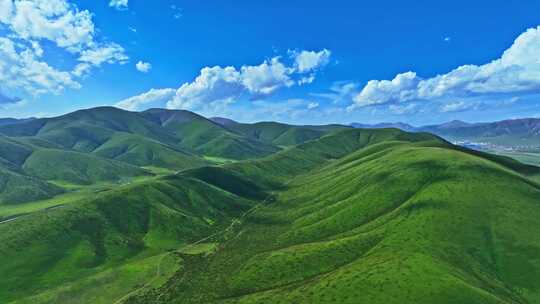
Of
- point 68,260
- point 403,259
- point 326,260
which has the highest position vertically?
point 403,259

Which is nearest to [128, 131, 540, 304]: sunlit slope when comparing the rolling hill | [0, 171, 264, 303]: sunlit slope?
the rolling hill

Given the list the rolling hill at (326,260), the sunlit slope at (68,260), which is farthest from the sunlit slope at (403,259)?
the sunlit slope at (68,260)

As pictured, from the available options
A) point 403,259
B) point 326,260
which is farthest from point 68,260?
point 403,259

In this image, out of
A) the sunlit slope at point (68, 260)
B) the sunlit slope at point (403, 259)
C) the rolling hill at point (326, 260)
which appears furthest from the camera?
the sunlit slope at point (68, 260)

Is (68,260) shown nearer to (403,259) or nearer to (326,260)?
(326,260)

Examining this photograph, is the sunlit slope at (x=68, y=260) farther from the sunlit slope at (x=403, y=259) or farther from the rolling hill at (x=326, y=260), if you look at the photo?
the sunlit slope at (x=403, y=259)

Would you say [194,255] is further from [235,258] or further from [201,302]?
[201,302]

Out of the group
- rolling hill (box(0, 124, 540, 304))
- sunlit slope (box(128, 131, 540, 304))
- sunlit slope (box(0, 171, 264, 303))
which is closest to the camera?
sunlit slope (box(128, 131, 540, 304))

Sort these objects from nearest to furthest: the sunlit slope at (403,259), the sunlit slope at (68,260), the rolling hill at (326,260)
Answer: the sunlit slope at (403,259)
the rolling hill at (326,260)
the sunlit slope at (68,260)

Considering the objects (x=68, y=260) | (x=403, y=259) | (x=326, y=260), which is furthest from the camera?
(x=68, y=260)

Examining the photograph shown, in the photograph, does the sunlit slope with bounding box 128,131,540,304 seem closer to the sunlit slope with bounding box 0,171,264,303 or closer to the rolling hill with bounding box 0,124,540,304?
the rolling hill with bounding box 0,124,540,304

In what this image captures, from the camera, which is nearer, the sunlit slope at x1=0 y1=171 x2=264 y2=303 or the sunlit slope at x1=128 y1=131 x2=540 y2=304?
the sunlit slope at x1=128 y1=131 x2=540 y2=304

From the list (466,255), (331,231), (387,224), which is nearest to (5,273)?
(331,231)
